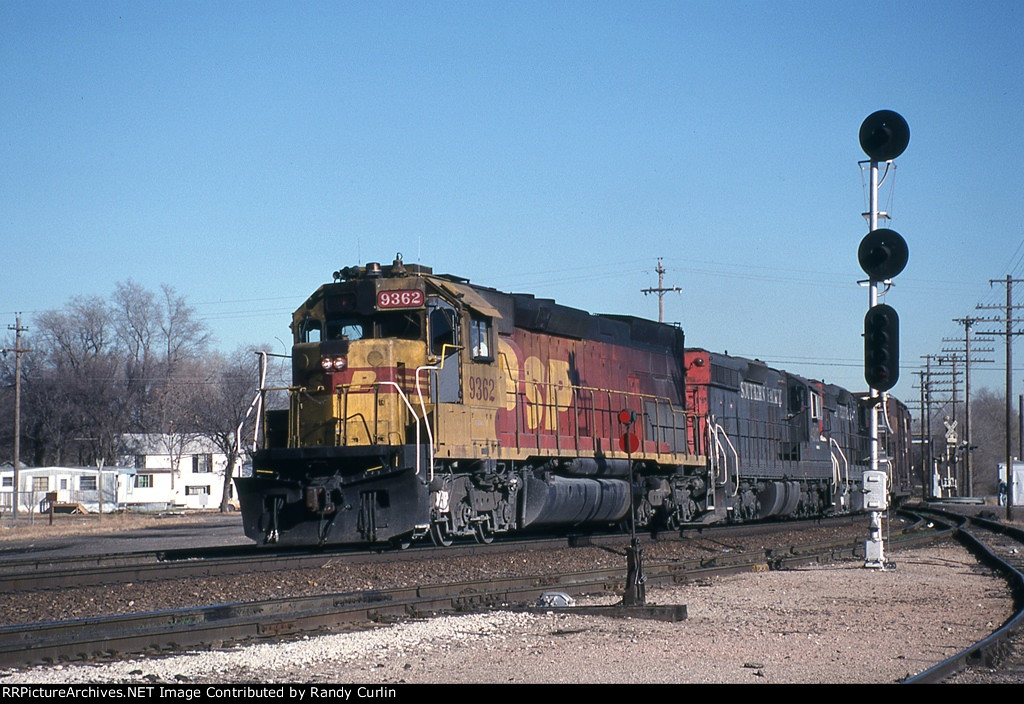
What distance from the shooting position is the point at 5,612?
1009 centimetres

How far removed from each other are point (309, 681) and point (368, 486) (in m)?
7.73

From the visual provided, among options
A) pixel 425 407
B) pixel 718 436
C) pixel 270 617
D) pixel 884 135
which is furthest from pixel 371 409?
pixel 718 436

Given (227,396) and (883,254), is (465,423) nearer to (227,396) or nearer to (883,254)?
(883,254)

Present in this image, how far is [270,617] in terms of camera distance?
8.90 m

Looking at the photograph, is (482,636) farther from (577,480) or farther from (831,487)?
(831,487)

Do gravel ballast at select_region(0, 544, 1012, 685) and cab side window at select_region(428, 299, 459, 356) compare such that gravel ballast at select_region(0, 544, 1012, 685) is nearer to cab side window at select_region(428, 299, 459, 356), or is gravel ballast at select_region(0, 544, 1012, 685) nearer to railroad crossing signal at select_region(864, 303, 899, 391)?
railroad crossing signal at select_region(864, 303, 899, 391)

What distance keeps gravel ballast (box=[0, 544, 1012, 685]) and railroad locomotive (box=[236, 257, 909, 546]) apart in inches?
77.7

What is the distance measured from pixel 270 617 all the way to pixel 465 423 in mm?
6754

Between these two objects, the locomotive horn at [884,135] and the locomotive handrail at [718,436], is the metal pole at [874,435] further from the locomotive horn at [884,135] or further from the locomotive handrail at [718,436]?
the locomotive handrail at [718,436]

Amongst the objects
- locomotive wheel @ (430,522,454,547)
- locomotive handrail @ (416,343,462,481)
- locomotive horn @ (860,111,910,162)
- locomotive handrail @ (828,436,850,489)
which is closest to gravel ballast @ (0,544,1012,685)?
locomotive handrail @ (416,343,462,481)

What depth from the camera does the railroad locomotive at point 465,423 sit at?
14.5 m

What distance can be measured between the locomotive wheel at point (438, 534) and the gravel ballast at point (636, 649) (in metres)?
4.47

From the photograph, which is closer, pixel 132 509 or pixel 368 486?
pixel 368 486
